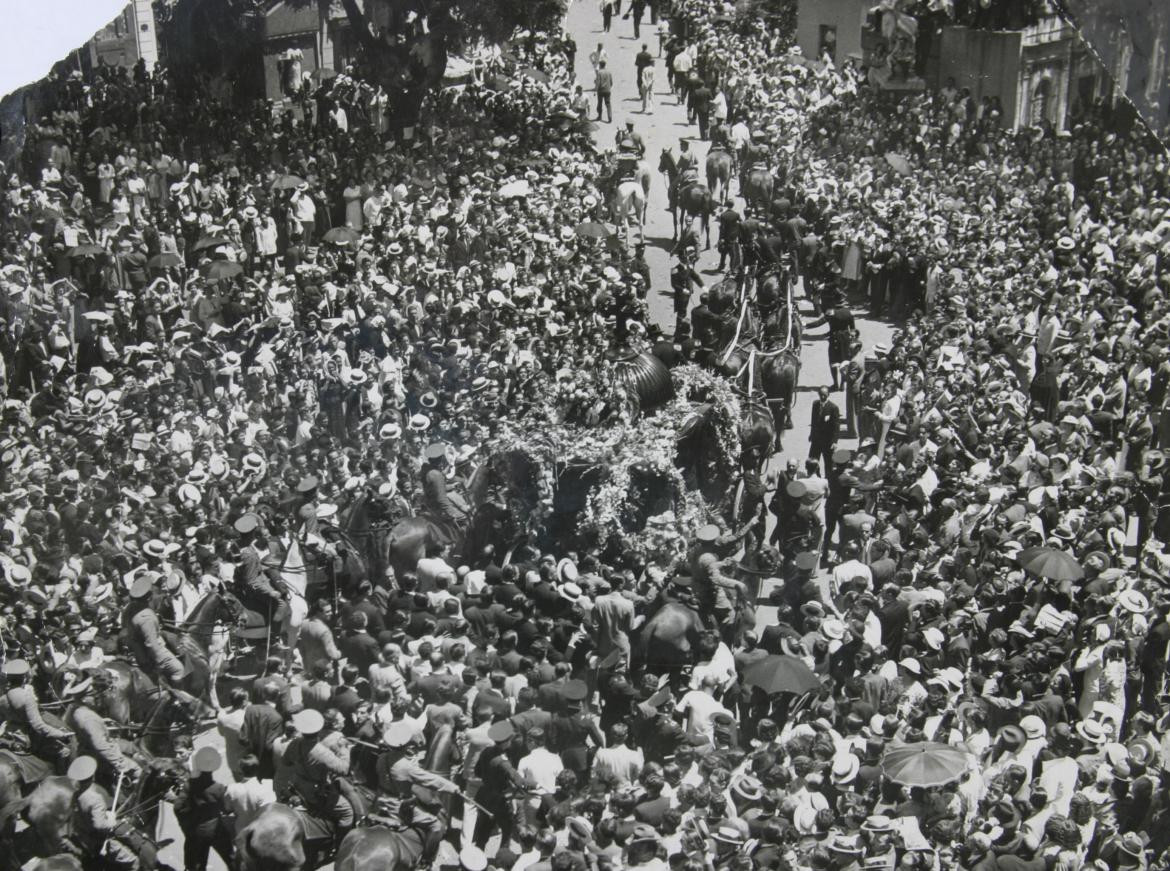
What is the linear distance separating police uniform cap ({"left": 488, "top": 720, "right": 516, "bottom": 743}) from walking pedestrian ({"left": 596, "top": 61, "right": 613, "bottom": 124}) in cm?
1283

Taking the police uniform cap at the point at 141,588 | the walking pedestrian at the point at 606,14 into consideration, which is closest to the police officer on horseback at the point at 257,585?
the police uniform cap at the point at 141,588

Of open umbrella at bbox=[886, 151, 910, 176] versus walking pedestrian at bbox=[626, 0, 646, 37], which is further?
walking pedestrian at bbox=[626, 0, 646, 37]

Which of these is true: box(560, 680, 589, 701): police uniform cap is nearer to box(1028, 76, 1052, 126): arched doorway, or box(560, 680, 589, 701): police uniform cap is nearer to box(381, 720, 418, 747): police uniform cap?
box(381, 720, 418, 747): police uniform cap

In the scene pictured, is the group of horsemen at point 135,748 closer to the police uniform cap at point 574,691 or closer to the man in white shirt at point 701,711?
the police uniform cap at point 574,691

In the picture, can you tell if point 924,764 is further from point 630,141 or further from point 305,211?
point 305,211

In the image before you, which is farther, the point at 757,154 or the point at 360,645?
the point at 757,154

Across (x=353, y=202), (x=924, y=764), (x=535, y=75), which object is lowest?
(x=924, y=764)

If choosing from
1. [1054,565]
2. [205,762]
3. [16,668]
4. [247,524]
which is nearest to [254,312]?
[247,524]

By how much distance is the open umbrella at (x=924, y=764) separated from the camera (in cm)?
1030

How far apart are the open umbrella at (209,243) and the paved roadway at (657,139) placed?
602 cm

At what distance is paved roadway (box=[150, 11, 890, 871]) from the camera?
65.8 ft

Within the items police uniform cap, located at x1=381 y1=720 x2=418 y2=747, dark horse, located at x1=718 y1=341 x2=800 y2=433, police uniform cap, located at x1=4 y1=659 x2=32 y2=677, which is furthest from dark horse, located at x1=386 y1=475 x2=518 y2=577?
dark horse, located at x1=718 y1=341 x2=800 y2=433

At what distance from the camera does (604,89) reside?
70.0 ft

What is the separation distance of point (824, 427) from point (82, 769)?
9.67 metres
